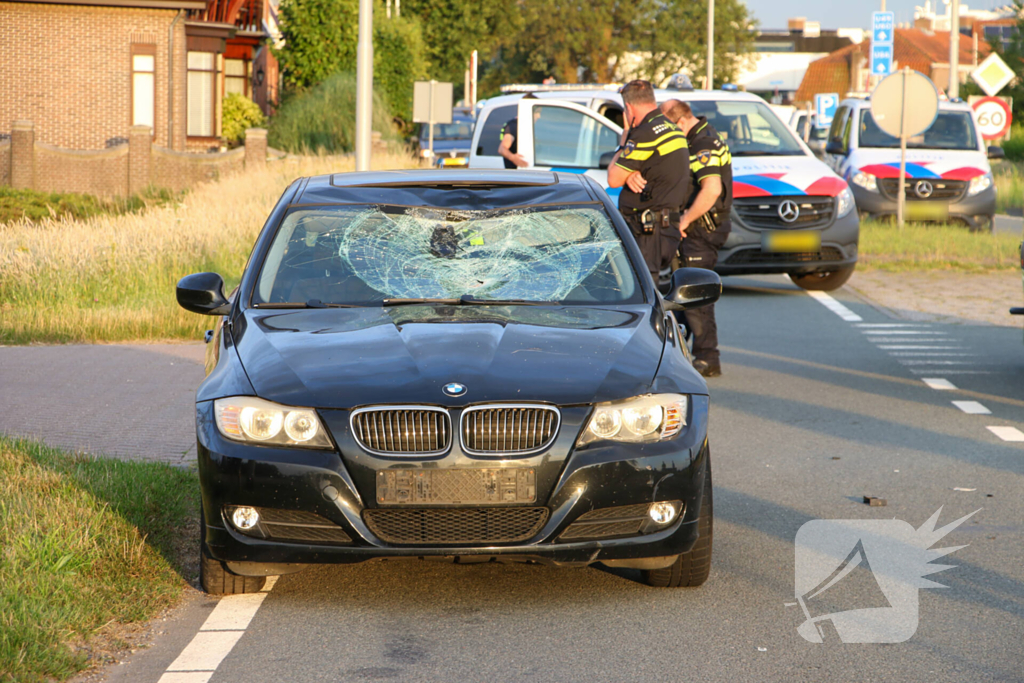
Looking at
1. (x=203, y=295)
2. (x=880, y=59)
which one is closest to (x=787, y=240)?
(x=203, y=295)

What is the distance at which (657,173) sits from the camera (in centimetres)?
972

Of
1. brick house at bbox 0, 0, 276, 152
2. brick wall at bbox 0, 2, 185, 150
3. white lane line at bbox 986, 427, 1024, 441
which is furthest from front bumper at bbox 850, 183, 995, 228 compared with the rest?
brick wall at bbox 0, 2, 185, 150

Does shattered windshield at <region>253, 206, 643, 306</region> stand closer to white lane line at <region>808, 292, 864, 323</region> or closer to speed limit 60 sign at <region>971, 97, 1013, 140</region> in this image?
white lane line at <region>808, 292, 864, 323</region>

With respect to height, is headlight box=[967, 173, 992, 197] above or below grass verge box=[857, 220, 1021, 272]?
above

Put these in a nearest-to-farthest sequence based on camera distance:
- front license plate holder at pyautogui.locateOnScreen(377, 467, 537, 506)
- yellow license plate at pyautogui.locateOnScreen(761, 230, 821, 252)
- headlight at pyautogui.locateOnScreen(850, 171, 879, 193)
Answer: front license plate holder at pyautogui.locateOnScreen(377, 467, 537, 506)
yellow license plate at pyautogui.locateOnScreen(761, 230, 821, 252)
headlight at pyautogui.locateOnScreen(850, 171, 879, 193)

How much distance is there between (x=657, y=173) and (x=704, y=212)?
54cm

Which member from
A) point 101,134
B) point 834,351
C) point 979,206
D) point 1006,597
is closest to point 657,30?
point 101,134

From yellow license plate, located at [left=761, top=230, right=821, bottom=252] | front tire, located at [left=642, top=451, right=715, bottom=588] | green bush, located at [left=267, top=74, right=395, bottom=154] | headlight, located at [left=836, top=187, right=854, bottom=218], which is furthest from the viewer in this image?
green bush, located at [left=267, top=74, right=395, bottom=154]

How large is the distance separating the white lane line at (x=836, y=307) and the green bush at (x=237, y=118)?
28.7 m

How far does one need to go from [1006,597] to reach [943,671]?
0.88 metres

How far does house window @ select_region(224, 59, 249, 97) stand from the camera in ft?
144

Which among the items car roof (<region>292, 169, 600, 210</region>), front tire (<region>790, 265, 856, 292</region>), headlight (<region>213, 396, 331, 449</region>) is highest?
car roof (<region>292, 169, 600, 210</region>)

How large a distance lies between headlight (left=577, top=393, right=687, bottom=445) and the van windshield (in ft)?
54.6

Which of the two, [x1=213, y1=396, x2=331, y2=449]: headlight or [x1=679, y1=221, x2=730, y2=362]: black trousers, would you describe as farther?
[x1=679, y1=221, x2=730, y2=362]: black trousers
